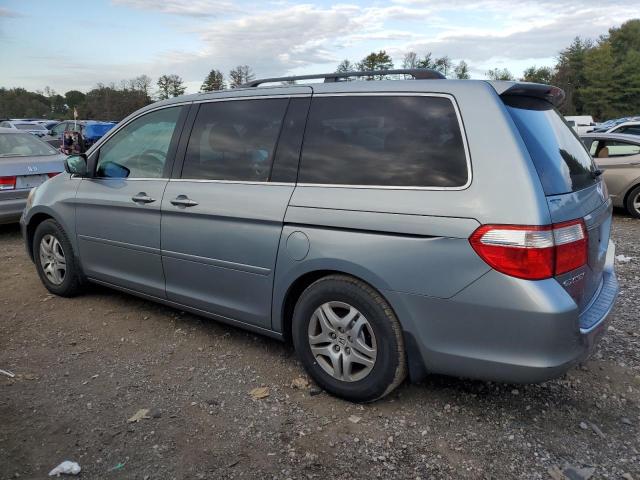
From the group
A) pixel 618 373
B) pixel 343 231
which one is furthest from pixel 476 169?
pixel 618 373

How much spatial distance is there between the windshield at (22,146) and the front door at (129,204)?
160 inches

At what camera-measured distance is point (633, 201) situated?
9352mm

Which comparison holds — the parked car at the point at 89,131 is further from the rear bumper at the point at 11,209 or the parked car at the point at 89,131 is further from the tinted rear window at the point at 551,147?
the tinted rear window at the point at 551,147

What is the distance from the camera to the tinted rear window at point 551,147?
2.59 meters

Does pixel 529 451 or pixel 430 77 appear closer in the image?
pixel 529 451

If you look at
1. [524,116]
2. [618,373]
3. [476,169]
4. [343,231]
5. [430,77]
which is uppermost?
[430,77]

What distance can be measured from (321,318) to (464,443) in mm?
1013

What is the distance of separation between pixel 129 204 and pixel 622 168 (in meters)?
8.88

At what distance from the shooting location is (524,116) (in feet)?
9.00

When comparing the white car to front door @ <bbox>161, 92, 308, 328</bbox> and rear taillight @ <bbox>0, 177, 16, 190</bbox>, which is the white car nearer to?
front door @ <bbox>161, 92, 308, 328</bbox>

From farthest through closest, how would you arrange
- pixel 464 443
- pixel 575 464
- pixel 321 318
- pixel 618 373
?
1. pixel 618 373
2. pixel 321 318
3. pixel 464 443
4. pixel 575 464

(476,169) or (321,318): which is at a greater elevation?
(476,169)

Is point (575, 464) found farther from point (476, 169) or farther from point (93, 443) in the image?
point (93, 443)

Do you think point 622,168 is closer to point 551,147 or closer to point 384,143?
point 551,147
